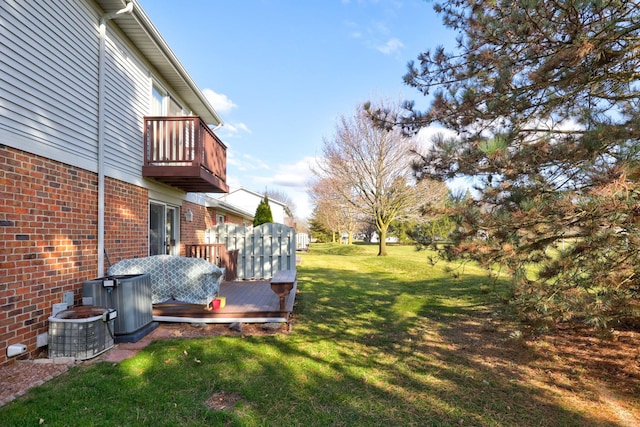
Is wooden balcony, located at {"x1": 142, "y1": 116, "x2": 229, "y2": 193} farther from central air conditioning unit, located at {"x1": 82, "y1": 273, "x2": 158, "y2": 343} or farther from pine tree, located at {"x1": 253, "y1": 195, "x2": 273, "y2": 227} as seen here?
pine tree, located at {"x1": 253, "y1": 195, "x2": 273, "y2": 227}

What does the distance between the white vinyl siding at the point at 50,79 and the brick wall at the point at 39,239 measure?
237mm

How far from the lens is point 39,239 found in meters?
3.98

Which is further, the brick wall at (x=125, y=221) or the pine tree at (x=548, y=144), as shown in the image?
the brick wall at (x=125, y=221)

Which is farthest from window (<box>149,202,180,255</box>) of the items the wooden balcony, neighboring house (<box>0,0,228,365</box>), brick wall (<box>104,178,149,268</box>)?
the wooden balcony

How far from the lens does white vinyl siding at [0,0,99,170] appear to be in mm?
3686

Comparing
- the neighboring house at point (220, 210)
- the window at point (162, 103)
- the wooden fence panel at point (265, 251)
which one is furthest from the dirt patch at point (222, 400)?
the neighboring house at point (220, 210)

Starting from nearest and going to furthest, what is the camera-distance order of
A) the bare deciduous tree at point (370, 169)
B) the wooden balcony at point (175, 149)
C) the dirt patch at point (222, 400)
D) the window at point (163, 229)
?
the dirt patch at point (222, 400) → the wooden balcony at point (175, 149) → the window at point (163, 229) → the bare deciduous tree at point (370, 169)

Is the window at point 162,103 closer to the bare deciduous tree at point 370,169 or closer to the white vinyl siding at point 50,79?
the white vinyl siding at point 50,79

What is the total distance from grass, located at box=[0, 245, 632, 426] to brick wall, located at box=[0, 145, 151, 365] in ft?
3.16

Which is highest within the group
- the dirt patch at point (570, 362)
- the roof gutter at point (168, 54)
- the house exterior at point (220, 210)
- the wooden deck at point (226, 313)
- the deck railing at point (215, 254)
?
the roof gutter at point (168, 54)

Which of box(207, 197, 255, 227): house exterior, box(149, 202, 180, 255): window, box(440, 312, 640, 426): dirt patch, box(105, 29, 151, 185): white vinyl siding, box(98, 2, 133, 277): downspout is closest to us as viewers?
box(440, 312, 640, 426): dirt patch

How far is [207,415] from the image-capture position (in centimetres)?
279

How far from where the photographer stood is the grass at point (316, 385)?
281cm

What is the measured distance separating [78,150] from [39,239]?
1.48m
